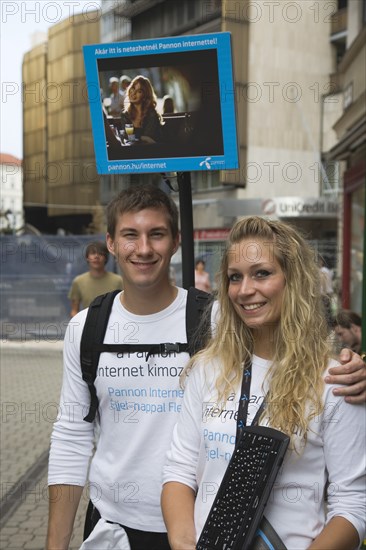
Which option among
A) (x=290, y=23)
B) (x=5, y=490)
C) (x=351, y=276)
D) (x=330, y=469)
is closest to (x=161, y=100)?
(x=330, y=469)

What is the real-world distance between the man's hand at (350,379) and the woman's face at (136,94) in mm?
1483

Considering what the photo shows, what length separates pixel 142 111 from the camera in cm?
288

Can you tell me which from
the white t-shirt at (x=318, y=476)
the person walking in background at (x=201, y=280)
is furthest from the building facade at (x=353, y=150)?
the white t-shirt at (x=318, y=476)

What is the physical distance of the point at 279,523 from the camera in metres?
1.91

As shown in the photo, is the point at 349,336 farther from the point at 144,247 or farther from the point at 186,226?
the point at 144,247

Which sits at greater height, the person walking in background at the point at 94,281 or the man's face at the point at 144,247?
the man's face at the point at 144,247

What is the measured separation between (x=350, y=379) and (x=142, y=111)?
1.51 meters

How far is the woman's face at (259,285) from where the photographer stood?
→ 2086 millimetres

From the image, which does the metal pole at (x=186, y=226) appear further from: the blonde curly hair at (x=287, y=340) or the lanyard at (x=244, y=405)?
the lanyard at (x=244, y=405)

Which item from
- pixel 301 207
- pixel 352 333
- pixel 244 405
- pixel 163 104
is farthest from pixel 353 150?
pixel 301 207

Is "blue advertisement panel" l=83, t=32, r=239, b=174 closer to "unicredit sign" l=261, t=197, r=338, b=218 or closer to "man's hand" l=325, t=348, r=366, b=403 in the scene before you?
"man's hand" l=325, t=348, r=366, b=403

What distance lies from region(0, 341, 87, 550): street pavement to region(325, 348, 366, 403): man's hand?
323 centimetres

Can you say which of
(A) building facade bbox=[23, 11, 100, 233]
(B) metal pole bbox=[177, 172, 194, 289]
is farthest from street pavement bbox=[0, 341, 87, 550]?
(A) building facade bbox=[23, 11, 100, 233]

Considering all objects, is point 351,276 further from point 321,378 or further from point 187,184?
point 321,378
